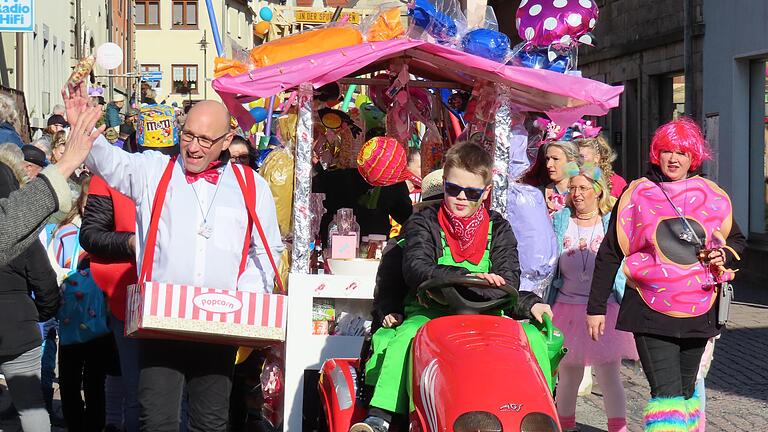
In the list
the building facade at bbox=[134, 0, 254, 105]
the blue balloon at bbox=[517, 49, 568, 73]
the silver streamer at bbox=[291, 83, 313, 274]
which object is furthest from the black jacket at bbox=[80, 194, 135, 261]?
the building facade at bbox=[134, 0, 254, 105]

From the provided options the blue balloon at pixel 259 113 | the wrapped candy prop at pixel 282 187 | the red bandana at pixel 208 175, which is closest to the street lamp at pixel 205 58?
the blue balloon at pixel 259 113

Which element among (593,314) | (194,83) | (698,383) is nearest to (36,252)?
(593,314)

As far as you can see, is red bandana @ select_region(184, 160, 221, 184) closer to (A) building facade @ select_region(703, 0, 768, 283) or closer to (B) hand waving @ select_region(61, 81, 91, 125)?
(B) hand waving @ select_region(61, 81, 91, 125)

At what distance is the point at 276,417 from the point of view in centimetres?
824

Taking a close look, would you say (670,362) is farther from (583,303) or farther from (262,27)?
(262,27)

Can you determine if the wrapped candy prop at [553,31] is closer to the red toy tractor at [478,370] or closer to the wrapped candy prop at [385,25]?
the wrapped candy prop at [385,25]

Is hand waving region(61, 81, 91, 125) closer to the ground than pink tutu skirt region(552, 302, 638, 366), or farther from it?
farther from it

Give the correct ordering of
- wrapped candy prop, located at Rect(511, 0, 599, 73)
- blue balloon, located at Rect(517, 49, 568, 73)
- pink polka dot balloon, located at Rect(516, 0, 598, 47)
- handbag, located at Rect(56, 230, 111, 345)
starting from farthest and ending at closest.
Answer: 1. pink polka dot balloon, located at Rect(516, 0, 598, 47)
2. wrapped candy prop, located at Rect(511, 0, 599, 73)
3. blue balloon, located at Rect(517, 49, 568, 73)
4. handbag, located at Rect(56, 230, 111, 345)

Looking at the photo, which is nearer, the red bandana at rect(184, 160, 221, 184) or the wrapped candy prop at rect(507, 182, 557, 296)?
the red bandana at rect(184, 160, 221, 184)

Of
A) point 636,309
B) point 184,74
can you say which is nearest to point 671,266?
point 636,309

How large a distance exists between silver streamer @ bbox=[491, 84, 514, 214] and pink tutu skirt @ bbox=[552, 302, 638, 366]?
83 cm

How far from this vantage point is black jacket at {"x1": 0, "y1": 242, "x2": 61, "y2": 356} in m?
6.44

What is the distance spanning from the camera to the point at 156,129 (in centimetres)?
739

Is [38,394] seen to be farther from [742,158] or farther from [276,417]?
[742,158]
